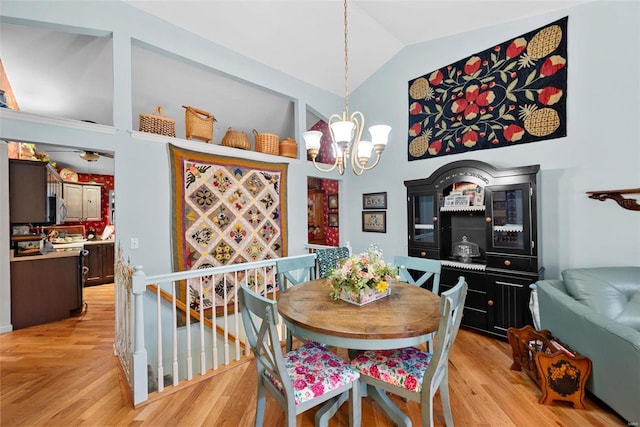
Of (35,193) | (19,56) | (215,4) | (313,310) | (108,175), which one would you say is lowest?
(313,310)

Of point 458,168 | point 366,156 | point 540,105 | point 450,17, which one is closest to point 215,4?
point 366,156

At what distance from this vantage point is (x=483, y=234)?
3244 mm

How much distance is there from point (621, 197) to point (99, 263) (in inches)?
298

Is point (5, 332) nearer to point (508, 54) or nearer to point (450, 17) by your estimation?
point (450, 17)

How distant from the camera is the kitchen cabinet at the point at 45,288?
3306 mm

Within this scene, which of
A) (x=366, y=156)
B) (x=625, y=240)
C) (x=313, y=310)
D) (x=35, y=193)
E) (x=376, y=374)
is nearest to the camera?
(x=376, y=374)

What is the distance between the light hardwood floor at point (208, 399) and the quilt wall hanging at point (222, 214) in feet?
3.33

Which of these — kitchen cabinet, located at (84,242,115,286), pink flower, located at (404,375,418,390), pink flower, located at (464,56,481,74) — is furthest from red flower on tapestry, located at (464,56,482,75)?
kitchen cabinet, located at (84,242,115,286)

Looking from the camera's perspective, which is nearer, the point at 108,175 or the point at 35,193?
the point at 35,193

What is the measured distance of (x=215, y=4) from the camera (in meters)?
2.84

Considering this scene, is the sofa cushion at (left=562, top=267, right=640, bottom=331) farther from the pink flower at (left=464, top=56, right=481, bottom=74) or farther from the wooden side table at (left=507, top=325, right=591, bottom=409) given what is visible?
the pink flower at (left=464, top=56, right=481, bottom=74)

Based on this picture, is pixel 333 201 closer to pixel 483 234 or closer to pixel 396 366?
pixel 483 234

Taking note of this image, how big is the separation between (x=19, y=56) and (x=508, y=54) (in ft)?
18.1

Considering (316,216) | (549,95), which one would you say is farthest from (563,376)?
(316,216)
